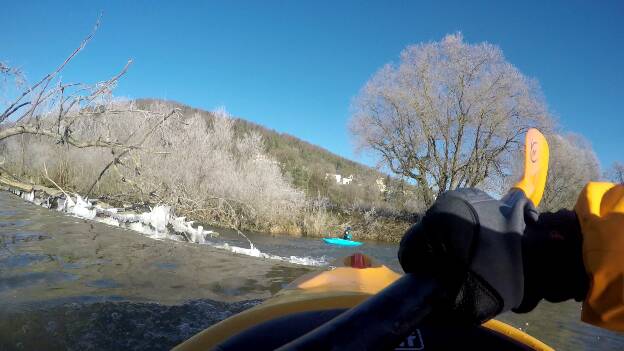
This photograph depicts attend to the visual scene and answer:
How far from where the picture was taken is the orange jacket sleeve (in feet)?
2.53

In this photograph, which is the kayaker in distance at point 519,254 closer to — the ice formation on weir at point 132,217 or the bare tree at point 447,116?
the ice formation on weir at point 132,217

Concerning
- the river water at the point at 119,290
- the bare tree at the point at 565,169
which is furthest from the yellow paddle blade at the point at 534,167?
the bare tree at the point at 565,169

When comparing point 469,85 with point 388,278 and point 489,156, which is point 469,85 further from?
point 388,278

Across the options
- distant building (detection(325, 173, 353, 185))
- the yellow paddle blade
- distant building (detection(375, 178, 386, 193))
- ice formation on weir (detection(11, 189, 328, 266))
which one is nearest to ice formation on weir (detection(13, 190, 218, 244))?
ice formation on weir (detection(11, 189, 328, 266))

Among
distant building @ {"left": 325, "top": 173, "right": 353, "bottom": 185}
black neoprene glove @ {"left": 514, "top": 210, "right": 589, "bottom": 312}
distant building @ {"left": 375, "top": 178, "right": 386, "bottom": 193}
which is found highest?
distant building @ {"left": 325, "top": 173, "right": 353, "bottom": 185}

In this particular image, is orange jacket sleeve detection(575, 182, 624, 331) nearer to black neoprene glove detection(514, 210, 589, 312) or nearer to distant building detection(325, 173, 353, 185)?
black neoprene glove detection(514, 210, 589, 312)

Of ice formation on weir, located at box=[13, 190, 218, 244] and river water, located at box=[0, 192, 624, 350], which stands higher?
ice formation on weir, located at box=[13, 190, 218, 244]

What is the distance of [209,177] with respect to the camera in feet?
57.2

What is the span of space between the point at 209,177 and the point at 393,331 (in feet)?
56.5

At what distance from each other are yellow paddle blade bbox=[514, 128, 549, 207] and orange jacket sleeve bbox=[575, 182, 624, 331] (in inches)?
9.9

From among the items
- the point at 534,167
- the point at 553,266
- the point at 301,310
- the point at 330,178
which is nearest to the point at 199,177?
the point at 301,310

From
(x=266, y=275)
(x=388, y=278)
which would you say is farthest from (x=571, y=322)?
(x=388, y=278)

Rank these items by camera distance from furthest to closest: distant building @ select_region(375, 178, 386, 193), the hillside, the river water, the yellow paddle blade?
1. distant building @ select_region(375, 178, 386, 193)
2. the hillside
3. the river water
4. the yellow paddle blade

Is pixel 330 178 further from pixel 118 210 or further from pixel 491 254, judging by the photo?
pixel 491 254
